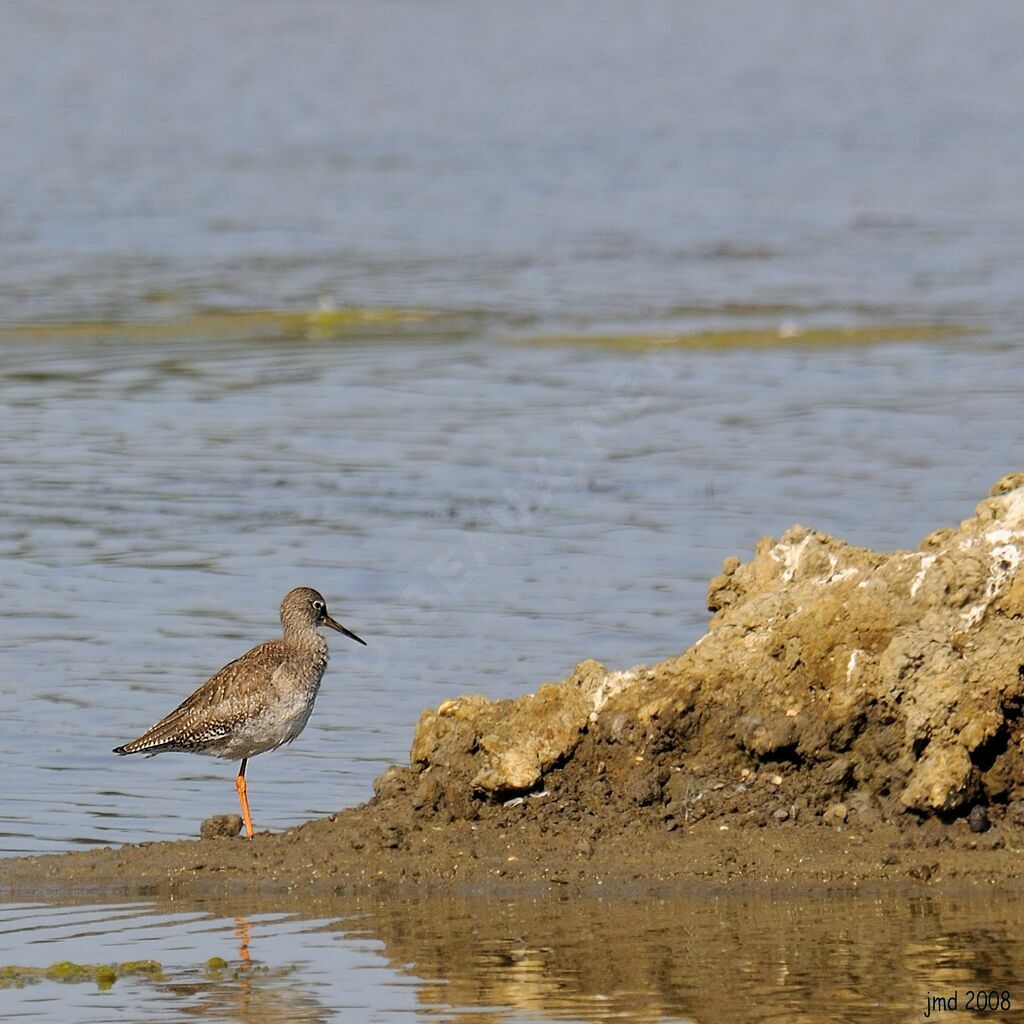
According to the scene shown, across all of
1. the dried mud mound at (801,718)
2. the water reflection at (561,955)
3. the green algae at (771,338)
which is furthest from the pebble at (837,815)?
the green algae at (771,338)

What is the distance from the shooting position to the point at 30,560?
1619cm

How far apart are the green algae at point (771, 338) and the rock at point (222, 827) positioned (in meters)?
15.2

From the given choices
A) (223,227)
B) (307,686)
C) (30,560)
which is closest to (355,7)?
(223,227)

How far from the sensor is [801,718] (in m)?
9.23

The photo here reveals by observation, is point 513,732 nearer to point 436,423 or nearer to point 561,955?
point 561,955

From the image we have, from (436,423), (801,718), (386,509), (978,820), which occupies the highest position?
(436,423)

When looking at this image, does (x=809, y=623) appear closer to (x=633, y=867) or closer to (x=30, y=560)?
(x=633, y=867)

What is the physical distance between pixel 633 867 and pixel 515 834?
52cm

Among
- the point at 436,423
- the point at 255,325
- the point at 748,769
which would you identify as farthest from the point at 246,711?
the point at 255,325

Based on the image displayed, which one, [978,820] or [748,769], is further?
[748,769]

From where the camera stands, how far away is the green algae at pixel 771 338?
2481 cm

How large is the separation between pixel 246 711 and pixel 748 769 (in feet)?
7.69

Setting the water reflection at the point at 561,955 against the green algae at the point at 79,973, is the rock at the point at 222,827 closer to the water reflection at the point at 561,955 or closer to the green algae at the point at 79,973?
the water reflection at the point at 561,955

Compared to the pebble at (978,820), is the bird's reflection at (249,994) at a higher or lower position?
lower
